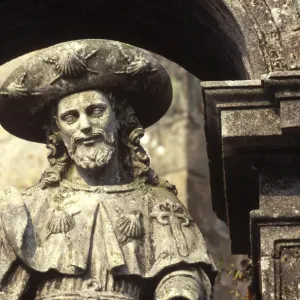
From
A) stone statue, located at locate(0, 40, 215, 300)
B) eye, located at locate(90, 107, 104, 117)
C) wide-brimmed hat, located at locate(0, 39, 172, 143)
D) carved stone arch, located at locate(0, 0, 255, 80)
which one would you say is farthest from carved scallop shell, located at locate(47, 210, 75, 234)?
carved stone arch, located at locate(0, 0, 255, 80)

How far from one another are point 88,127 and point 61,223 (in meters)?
0.54

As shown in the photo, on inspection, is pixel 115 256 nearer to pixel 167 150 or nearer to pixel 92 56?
pixel 92 56

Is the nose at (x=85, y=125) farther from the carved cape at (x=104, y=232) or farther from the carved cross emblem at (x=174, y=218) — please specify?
the carved cross emblem at (x=174, y=218)

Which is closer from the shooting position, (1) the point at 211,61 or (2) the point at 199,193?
(1) the point at 211,61

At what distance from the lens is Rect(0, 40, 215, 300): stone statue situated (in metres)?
10.1

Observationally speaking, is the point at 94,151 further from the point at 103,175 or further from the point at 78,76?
the point at 78,76

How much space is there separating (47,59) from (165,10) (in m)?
1.18

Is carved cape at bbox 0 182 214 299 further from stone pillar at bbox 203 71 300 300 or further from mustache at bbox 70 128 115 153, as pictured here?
stone pillar at bbox 203 71 300 300

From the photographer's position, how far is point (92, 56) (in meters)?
10.5

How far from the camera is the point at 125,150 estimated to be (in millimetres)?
10711

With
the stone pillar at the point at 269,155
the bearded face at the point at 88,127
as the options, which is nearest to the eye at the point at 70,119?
the bearded face at the point at 88,127

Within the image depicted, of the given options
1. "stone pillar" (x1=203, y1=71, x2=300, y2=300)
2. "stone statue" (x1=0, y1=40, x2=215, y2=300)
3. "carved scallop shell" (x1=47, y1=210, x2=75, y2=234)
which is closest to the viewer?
"stone pillar" (x1=203, y1=71, x2=300, y2=300)

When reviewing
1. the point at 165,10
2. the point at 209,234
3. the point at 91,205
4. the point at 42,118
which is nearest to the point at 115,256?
the point at 91,205

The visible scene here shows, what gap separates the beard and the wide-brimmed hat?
0.29 meters
